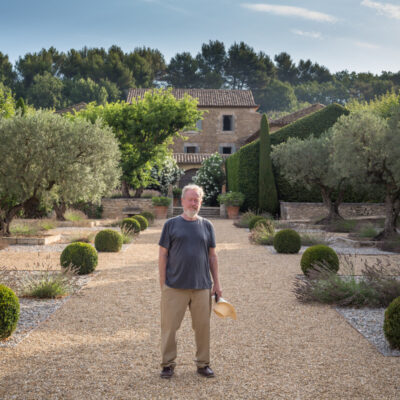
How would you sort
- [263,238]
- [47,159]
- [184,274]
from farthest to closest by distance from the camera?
1. [263,238]
2. [47,159]
3. [184,274]

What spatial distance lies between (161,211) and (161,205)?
353mm

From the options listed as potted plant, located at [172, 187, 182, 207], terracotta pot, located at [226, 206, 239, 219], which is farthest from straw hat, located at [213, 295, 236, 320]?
potted plant, located at [172, 187, 182, 207]

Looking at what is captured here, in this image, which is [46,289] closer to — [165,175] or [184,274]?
[184,274]

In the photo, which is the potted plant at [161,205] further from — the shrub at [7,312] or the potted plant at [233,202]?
the shrub at [7,312]

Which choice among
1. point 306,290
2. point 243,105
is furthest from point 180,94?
point 306,290

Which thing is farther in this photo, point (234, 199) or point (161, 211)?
point (161, 211)

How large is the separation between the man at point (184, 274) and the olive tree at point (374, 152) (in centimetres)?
1048

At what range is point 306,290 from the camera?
697 cm

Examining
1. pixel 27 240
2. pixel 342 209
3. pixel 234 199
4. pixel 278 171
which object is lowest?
pixel 342 209

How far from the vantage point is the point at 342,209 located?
2397 centimetres

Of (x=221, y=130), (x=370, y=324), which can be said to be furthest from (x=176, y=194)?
(x=370, y=324)

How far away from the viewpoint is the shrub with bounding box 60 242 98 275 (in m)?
8.94

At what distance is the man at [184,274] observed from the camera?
3.83 m

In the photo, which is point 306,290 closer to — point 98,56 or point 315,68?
point 98,56
